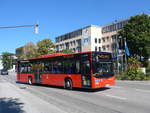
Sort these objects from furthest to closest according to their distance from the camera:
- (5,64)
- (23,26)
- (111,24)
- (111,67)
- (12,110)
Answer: (5,64)
(111,24)
(23,26)
(111,67)
(12,110)

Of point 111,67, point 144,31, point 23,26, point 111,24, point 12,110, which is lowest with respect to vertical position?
point 12,110

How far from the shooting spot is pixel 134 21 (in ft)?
170

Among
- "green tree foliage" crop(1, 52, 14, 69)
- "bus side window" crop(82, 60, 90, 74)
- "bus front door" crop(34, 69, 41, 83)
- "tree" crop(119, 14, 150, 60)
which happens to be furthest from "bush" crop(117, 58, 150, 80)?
"green tree foliage" crop(1, 52, 14, 69)

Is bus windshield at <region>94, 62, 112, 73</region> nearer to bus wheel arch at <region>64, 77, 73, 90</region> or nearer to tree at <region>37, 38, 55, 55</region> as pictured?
bus wheel arch at <region>64, 77, 73, 90</region>

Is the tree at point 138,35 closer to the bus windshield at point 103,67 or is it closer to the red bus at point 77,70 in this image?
the red bus at point 77,70

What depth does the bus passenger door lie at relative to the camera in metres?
14.4

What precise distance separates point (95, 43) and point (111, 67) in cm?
5649

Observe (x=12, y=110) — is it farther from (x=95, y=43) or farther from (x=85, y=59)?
(x=95, y=43)

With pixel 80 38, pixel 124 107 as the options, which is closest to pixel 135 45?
pixel 80 38

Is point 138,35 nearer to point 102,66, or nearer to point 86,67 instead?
point 102,66

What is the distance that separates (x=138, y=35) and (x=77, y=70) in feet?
123

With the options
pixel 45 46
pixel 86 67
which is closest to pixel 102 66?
pixel 86 67

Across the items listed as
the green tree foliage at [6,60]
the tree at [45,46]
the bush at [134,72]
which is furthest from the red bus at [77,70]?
the green tree foliage at [6,60]

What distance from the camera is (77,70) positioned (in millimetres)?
15469
